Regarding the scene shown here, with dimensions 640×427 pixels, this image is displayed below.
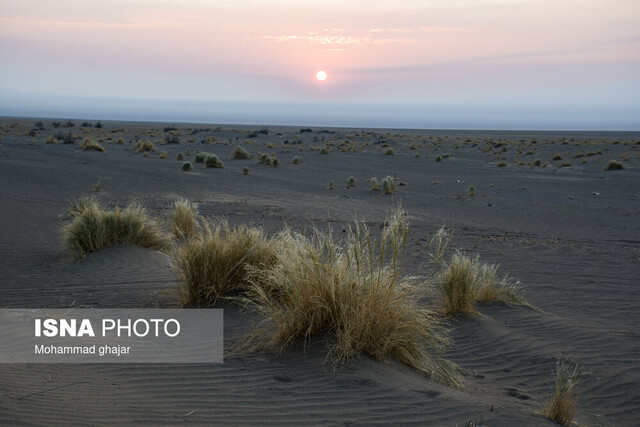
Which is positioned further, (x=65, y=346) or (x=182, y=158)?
(x=182, y=158)

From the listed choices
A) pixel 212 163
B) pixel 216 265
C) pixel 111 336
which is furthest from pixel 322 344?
pixel 212 163

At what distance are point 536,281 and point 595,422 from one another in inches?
190

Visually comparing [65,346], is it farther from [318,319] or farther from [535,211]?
[535,211]

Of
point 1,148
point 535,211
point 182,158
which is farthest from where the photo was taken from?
point 182,158

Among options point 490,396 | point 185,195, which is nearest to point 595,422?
point 490,396

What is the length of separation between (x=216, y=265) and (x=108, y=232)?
136 inches

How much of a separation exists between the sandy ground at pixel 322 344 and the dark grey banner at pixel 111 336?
0.73 ft

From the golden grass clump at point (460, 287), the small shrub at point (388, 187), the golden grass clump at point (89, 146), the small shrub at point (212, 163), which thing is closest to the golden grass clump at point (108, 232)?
the golden grass clump at point (460, 287)

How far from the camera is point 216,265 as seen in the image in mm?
6703

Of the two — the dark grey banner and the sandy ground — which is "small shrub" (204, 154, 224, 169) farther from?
the dark grey banner

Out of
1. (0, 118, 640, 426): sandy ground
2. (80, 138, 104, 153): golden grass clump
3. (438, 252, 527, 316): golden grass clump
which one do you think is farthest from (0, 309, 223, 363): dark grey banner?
(80, 138, 104, 153): golden grass clump

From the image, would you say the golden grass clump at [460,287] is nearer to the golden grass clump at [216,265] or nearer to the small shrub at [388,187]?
the golden grass clump at [216,265]

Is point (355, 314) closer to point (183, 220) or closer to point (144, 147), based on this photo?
point (183, 220)

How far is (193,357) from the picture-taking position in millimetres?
4941
